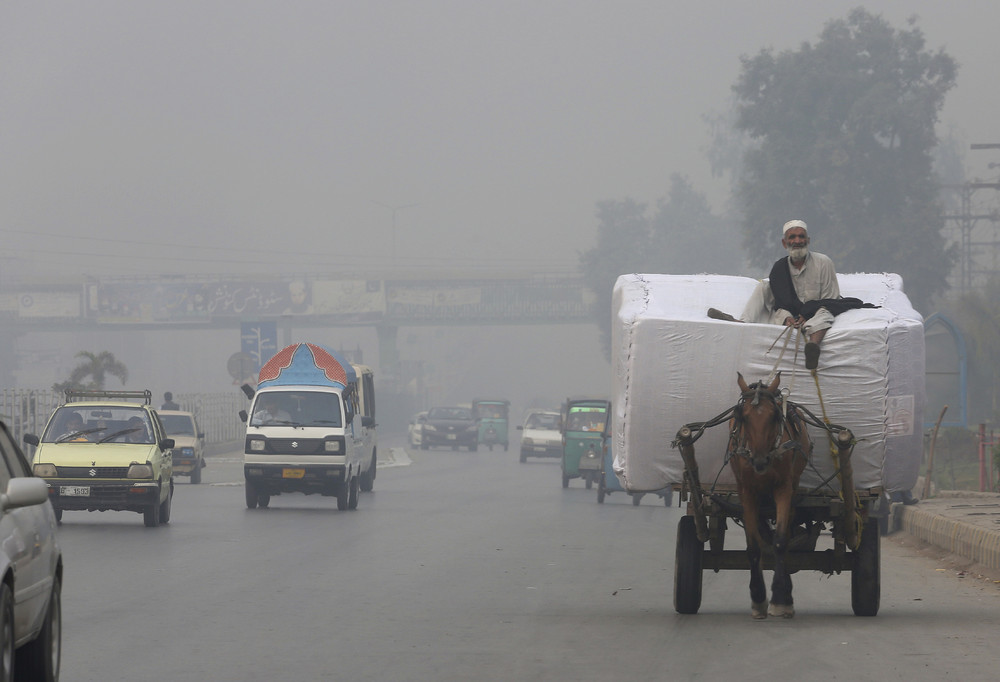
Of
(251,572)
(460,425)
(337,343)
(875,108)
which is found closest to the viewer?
(251,572)

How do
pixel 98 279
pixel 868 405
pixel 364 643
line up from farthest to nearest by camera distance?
pixel 98 279 < pixel 868 405 < pixel 364 643

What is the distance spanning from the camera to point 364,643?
1038cm

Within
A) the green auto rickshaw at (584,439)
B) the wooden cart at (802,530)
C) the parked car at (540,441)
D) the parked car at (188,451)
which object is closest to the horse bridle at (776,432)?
the wooden cart at (802,530)

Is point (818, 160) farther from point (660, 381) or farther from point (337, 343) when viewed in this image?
point (337, 343)

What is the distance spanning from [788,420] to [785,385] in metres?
0.44

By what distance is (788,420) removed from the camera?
11.2 metres

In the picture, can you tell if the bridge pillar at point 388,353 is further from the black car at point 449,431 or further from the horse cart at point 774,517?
the horse cart at point 774,517

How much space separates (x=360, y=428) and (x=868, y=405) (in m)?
18.9

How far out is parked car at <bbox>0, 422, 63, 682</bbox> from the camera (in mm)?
6727

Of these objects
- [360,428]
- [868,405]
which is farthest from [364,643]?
[360,428]

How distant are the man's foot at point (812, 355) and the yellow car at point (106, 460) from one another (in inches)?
489

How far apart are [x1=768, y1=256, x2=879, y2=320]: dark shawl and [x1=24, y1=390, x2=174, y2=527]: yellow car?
39.6 ft

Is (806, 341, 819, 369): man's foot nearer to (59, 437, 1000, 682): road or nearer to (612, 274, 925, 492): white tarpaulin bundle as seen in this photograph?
(612, 274, 925, 492): white tarpaulin bundle

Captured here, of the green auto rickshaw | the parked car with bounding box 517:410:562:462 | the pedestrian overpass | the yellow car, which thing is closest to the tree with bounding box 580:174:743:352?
the pedestrian overpass
